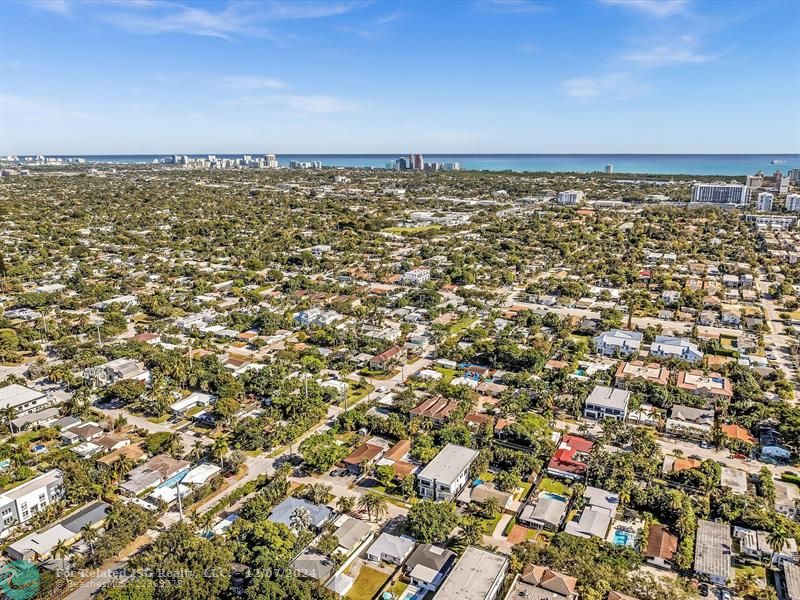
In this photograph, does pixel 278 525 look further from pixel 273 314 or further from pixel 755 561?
pixel 273 314

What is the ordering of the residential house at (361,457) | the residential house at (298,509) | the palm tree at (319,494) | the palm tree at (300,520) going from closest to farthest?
1. the palm tree at (300,520)
2. the residential house at (298,509)
3. the palm tree at (319,494)
4. the residential house at (361,457)

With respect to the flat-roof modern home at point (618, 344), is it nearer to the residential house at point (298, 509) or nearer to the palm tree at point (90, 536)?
the residential house at point (298, 509)

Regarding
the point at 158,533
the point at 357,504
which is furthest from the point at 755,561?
the point at 158,533

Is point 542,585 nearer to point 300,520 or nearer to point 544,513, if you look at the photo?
point 544,513

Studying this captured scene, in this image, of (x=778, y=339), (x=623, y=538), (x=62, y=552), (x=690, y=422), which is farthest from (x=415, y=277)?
(x=62, y=552)

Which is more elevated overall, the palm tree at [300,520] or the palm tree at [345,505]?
the palm tree at [300,520]

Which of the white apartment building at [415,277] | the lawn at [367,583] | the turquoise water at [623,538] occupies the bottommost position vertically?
the lawn at [367,583]

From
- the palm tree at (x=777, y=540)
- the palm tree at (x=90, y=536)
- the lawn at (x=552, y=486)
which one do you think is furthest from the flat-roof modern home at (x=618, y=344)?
the palm tree at (x=90, y=536)
